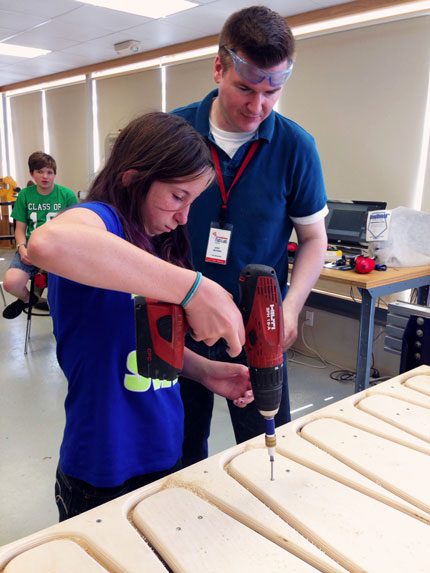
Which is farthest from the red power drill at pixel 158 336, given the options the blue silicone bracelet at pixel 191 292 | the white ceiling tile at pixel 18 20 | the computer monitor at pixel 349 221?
the white ceiling tile at pixel 18 20

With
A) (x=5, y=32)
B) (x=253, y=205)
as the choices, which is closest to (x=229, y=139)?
(x=253, y=205)

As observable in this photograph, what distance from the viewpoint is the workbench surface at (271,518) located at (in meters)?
0.74

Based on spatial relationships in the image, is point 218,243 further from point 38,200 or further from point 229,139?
point 38,200

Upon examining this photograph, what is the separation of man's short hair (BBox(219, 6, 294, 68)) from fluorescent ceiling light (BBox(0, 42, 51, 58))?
557 centimetres

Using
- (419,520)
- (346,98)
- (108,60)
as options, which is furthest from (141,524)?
(108,60)

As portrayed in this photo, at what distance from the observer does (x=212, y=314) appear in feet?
2.72

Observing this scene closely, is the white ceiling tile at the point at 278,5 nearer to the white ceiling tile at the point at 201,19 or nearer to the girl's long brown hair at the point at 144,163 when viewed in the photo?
the white ceiling tile at the point at 201,19

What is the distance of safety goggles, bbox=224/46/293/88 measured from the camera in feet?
3.80

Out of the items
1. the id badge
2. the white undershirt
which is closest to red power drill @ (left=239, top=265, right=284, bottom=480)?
the id badge

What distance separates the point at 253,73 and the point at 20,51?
237 inches

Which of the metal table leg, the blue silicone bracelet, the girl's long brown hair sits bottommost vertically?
the metal table leg

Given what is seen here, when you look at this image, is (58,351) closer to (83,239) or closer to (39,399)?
(83,239)

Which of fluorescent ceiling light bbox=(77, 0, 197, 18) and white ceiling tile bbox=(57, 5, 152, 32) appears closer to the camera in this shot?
fluorescent ceiling light bbox=(77, 0, 197, 18)

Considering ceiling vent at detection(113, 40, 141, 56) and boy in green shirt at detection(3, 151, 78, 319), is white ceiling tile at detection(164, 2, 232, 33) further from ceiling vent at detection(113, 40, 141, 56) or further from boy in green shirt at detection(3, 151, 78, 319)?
boy in green shirt at detection(3, 151, 78, 319)
